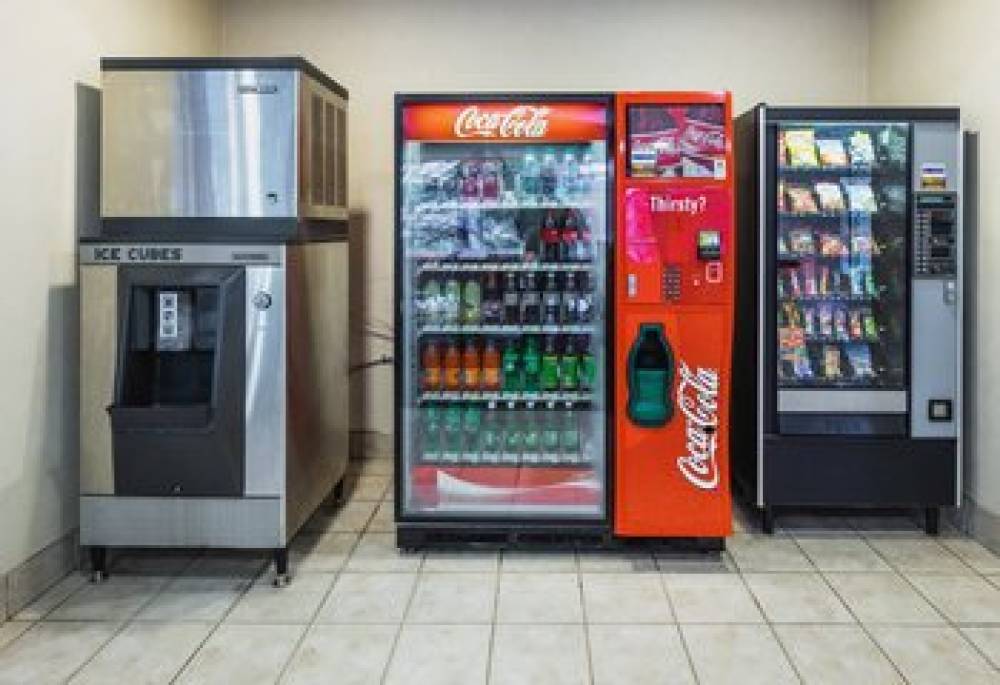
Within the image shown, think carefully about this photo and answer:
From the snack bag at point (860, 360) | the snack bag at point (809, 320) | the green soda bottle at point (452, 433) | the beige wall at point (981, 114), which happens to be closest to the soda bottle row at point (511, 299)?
the green soda bottle at point (452, 433)

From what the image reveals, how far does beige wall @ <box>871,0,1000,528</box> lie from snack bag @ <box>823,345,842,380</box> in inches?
23.6

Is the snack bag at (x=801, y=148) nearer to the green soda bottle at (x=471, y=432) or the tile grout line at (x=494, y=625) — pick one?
the green soda bottle at (x=471, y=432)

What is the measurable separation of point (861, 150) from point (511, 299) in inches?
70.5

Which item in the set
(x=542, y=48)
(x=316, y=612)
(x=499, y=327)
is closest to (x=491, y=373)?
(x=499, y=327)

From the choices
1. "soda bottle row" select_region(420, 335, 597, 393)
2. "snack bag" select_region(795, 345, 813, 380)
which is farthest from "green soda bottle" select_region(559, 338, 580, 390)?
"snack bag" select_region(795, 345, 813, 380)

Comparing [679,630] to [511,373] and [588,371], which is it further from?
[511,373]

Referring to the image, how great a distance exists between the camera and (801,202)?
190 inches

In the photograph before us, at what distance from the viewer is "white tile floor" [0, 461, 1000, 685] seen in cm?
330

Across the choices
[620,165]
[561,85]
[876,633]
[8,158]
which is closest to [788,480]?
[876,633]

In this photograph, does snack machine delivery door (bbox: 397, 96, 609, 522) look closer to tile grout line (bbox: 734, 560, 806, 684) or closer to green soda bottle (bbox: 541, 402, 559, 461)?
green soda bottle (bbox: 541, 402, 559, 461)

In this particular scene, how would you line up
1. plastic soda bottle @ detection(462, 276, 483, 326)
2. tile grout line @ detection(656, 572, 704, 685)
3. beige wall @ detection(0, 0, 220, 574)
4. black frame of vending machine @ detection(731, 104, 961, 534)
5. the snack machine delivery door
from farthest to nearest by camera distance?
black frame of vending machine @ detection(731, 104, 961, 534) → plastic soda bottle @ detection(462, 276, 483, 326) → the snack machine delivery door → beige wall @ detection(0, 0, 220, 574) → tile grout line @ detection(656, 572, 704, 685)

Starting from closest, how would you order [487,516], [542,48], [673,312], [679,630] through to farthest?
[679,630]
[673,312]
[487,516]
[542,48]

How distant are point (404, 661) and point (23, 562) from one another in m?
1.54

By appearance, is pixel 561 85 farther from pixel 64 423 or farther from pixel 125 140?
pixel 64 423
